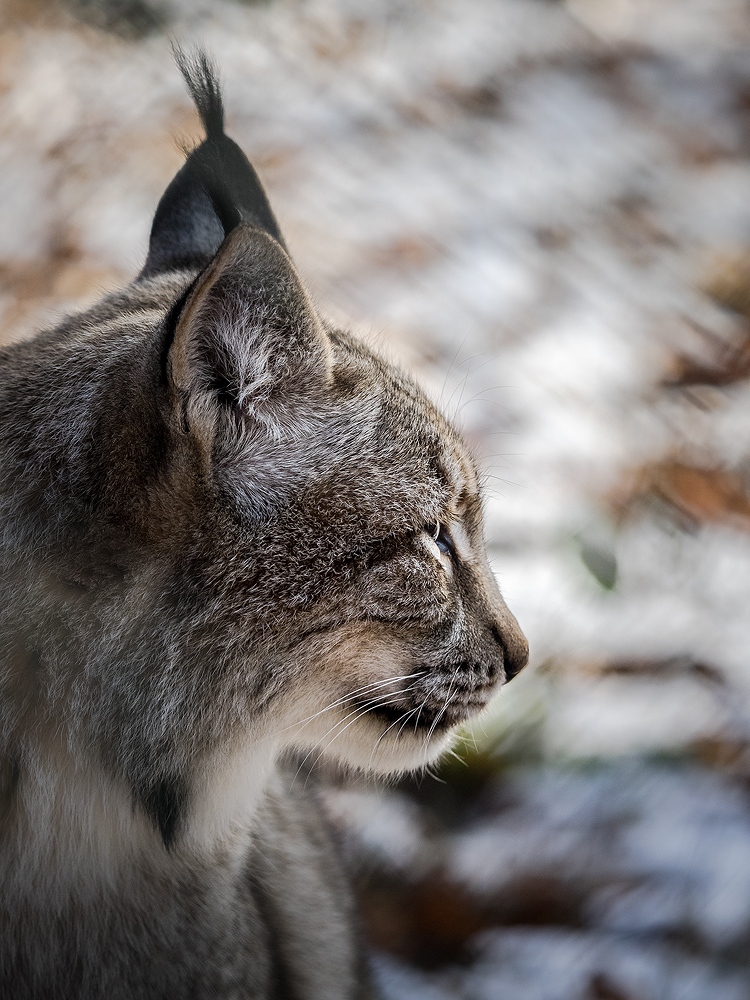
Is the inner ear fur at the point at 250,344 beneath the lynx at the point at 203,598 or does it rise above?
above

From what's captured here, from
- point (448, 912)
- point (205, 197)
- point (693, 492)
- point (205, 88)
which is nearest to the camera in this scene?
point (205, 88)

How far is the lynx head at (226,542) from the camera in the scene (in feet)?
2.71

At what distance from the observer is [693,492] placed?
193cm

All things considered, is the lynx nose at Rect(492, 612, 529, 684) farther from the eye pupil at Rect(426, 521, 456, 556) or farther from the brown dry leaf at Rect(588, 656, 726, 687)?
the brown dry leaf at Rect(588, 656, 726, 687)

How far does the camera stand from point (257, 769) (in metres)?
1.03

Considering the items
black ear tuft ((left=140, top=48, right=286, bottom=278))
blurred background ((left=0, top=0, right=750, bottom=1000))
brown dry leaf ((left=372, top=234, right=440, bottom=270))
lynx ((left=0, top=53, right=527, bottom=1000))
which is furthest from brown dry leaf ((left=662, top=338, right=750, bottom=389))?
black ear tuft ((left=140, top=48, right=286, bottom=278))

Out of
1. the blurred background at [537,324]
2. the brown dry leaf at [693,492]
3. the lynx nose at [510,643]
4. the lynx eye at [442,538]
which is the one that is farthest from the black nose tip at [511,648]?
the brown dry leaf at [693,492]

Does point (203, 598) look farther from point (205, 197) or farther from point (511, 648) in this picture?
point (205, 197)

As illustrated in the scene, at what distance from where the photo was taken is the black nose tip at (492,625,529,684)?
108cm

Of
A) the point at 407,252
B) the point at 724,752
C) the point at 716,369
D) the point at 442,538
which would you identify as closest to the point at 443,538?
the point at 442,538

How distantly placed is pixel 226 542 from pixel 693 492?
1370 mm

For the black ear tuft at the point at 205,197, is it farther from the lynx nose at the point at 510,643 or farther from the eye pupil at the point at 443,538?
the lynx nose at the point at 510,643

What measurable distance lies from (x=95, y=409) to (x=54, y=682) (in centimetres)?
27

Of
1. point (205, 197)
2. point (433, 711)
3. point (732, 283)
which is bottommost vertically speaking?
point (433, 711)
